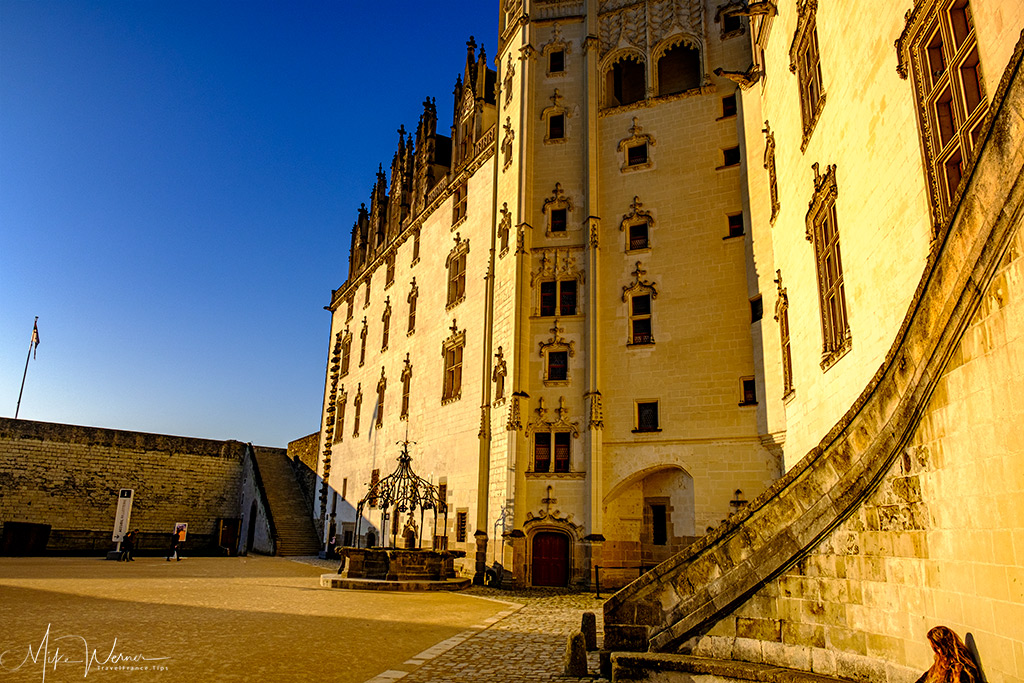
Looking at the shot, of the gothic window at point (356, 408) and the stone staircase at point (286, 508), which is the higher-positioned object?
the gothic window at point (356, 408)

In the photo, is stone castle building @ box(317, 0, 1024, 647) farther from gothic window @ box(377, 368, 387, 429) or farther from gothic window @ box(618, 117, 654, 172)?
gothic window @ box(377, 368, 387, 429)

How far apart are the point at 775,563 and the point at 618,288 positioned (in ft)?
49.5

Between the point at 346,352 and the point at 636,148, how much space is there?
2458cm

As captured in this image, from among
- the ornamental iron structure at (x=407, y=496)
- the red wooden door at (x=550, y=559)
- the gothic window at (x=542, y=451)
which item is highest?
the gothic window at (x=542, y=451)

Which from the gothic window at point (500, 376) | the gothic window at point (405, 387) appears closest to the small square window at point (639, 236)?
the gothic window at point (500, 376)

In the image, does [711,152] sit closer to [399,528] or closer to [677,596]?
[677,596]

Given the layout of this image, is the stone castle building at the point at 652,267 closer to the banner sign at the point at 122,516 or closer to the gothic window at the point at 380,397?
the gothic window at the point at 380,397

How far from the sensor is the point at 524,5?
24.7 m

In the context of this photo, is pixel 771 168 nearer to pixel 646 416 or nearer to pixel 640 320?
pixel 640 320

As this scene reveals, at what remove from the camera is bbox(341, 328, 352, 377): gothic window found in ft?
131

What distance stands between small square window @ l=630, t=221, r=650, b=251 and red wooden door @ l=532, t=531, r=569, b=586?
9337 millimetres

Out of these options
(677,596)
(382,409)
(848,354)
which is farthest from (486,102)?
(677,596)

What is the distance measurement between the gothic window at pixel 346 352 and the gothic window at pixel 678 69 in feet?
80.4

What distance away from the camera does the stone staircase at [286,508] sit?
119ft
